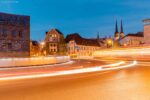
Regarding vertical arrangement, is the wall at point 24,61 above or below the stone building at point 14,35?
below

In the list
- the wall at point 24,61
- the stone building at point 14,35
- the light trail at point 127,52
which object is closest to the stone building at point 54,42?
the light trail at point 127,52

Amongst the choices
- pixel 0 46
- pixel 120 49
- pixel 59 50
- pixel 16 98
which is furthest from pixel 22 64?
pixel 59 50

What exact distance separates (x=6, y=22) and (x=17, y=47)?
557 centimetres

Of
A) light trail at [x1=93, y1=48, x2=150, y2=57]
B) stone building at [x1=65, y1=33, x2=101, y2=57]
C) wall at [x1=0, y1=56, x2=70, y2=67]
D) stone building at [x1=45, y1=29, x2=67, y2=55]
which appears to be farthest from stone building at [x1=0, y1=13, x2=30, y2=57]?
stone building at [x1=65, y1=33, x2=101, y2=57]

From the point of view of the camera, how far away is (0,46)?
4231cm

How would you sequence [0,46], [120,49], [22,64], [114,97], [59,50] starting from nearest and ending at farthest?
1. [114,97]
2. [22,64]
3. [0,46]
4. [120,49]
5. [59,50]

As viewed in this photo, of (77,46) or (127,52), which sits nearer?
(127,52)

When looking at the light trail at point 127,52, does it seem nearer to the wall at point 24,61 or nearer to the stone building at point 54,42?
the stone building at point 54,42

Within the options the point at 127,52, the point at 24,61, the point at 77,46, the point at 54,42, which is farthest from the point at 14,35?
the point at 77,46

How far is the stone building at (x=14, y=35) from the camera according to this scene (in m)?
43.0

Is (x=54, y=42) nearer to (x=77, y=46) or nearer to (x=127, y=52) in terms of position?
(x=77, y=46)

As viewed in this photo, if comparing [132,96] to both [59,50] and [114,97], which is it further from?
[59,50]

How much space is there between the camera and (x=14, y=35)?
146 ft

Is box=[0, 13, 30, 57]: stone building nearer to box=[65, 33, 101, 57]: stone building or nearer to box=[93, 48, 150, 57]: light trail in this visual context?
box=[93, 48, 150, 57]: light trail
